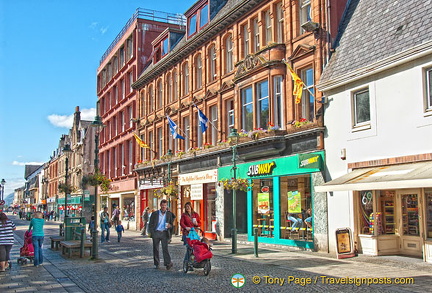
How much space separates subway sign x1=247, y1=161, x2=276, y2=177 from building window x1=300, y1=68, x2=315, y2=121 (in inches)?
107

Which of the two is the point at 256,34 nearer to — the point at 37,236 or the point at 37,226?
the point at 37,226

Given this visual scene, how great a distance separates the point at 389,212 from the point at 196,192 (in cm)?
1360

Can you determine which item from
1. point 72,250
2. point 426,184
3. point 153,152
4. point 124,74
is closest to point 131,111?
point 124,74

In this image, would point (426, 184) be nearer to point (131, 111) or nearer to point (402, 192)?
point (402, 192)

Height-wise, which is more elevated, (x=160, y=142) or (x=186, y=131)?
(x=186, y=131)

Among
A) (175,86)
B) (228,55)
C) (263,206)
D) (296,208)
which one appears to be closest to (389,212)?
(296,208)

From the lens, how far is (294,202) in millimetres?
19812

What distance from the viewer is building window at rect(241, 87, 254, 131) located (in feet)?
75.4

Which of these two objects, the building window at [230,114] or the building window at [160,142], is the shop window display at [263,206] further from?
the building window at [160,142]

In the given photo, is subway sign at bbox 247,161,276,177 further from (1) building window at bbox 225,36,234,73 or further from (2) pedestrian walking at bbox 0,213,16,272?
(2) pedestrian walking at bbox 0,213,16,272

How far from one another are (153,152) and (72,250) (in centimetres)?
1751

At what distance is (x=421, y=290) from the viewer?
10.1 metres
